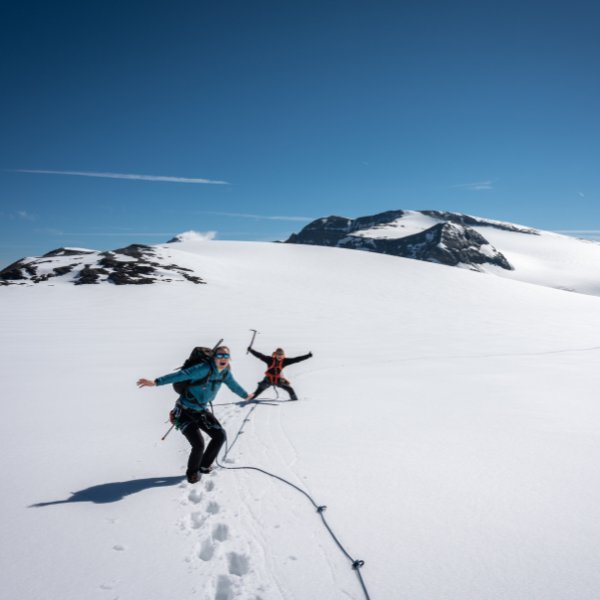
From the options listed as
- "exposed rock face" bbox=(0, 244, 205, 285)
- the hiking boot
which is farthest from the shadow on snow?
"exposed rock face" bbox=(0, 244, 205, 285)

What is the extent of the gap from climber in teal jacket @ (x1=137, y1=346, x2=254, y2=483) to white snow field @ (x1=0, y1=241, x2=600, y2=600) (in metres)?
0.31

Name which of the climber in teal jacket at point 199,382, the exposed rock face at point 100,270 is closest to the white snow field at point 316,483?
the climber in teal jacket at point 199,382

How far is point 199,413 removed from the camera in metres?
5.59

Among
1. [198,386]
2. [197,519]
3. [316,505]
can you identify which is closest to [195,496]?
[197,519]

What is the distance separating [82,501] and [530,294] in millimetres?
47175

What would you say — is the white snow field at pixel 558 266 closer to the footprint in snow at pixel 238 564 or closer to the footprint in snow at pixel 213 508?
the footprint in snow at pixel 213 508

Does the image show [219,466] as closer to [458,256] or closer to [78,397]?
[78,397]

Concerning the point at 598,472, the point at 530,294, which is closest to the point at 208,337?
the point at 598,472

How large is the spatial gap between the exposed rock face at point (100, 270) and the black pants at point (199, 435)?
109ft

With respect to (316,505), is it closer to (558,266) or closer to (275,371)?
(275,371)

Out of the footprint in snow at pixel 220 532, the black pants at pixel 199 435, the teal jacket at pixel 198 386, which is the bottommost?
the footprint in snow at pixel 220 532

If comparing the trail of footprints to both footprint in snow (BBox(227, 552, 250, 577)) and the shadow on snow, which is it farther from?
the shadow on snow

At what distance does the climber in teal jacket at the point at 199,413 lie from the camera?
541 centimetres

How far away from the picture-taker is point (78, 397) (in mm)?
9453
